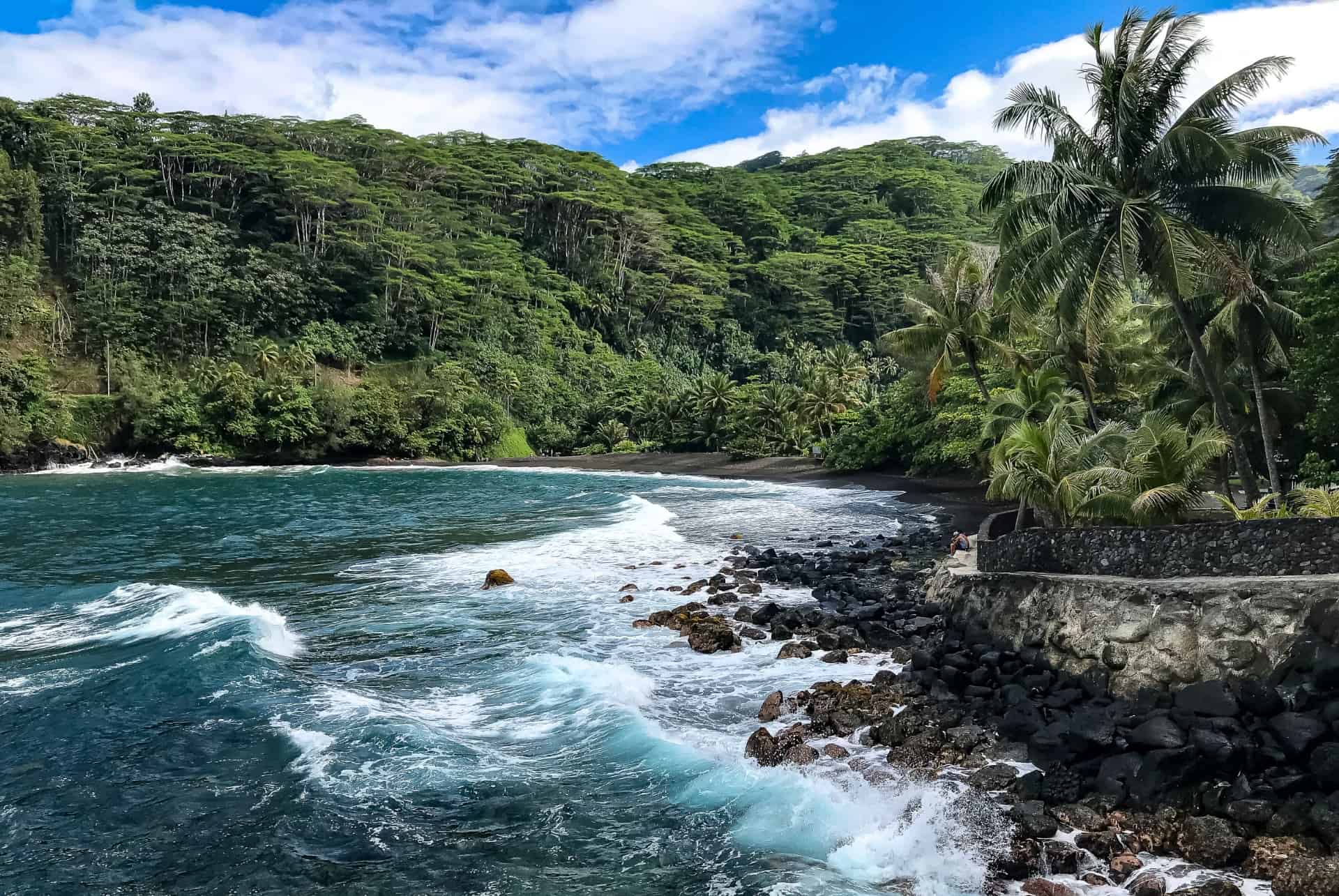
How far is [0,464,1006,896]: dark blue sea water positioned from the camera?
22.0 ft

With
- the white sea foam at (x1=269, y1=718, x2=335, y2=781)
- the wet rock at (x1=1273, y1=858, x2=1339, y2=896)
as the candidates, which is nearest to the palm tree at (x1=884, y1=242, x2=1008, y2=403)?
the wet rock at (x1=1273, y1=858, x2=1339, y2=896)

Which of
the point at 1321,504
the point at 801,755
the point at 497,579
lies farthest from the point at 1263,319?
the point at 497,579

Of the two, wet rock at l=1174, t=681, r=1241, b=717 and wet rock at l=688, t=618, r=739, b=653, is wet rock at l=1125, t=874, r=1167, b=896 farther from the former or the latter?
wet rock at l=688, t=618, r=739, b=653

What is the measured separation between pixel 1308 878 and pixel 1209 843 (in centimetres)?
67

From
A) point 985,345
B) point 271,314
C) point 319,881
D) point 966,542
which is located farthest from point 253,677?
point 271,314

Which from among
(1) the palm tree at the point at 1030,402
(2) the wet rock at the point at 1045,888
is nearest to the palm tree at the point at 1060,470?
(2) the wet rock at the point at 1045,888

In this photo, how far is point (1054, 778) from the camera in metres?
7.46

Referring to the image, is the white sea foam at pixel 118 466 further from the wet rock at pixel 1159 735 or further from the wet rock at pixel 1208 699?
the wet rock at pixel 1208 699

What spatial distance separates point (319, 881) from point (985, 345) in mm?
31924

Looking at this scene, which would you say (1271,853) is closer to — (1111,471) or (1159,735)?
(1159,735)

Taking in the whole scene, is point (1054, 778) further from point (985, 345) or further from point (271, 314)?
point (271, 314)

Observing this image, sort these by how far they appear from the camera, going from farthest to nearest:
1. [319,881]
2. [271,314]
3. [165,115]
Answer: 1. [165,115]
2. [271,314]
3. [319,881]

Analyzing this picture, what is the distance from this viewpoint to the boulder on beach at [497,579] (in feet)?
59.7

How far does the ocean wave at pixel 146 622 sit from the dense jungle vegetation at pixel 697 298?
570 inches
